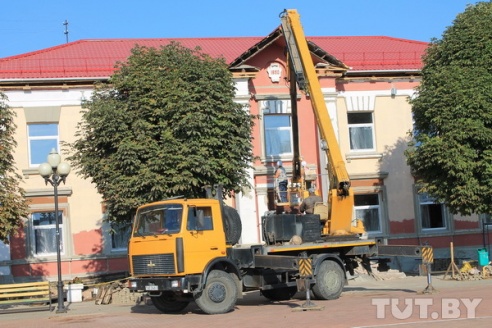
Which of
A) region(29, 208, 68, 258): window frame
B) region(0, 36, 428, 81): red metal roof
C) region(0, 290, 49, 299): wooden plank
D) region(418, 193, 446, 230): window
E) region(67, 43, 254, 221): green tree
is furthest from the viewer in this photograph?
region(418, 193, 446, 230): window

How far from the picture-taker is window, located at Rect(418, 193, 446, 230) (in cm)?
3312

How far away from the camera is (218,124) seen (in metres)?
24.1

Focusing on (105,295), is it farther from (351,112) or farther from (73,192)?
(351,112)

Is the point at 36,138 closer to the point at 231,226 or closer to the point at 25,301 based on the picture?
the point at 25,301

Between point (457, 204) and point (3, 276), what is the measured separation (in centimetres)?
1589

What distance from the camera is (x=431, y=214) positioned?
109ft

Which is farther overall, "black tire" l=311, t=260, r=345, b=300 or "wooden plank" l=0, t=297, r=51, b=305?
"wooden plank" l=0, t=297, r=51, b=305

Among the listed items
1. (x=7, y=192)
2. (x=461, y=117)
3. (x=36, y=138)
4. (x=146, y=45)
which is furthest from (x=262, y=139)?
(x=7, y=192)

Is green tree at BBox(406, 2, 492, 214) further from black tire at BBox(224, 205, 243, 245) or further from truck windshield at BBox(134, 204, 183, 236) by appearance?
truck windshield at BBox(134, 204, 183, 236)

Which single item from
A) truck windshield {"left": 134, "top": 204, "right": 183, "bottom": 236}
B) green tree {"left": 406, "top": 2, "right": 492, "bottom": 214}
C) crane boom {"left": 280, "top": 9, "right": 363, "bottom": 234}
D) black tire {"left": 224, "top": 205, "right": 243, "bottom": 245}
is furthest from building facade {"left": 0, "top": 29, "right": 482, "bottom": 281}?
black tire {"left": 224, "top": 205, "right": 243, "bottom": 245}

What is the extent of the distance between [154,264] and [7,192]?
578cm

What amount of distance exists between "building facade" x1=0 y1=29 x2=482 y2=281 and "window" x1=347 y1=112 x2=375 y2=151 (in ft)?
0.13

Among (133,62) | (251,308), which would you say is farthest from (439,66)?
(251,308)

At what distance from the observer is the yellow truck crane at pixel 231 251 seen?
18.4 meters
